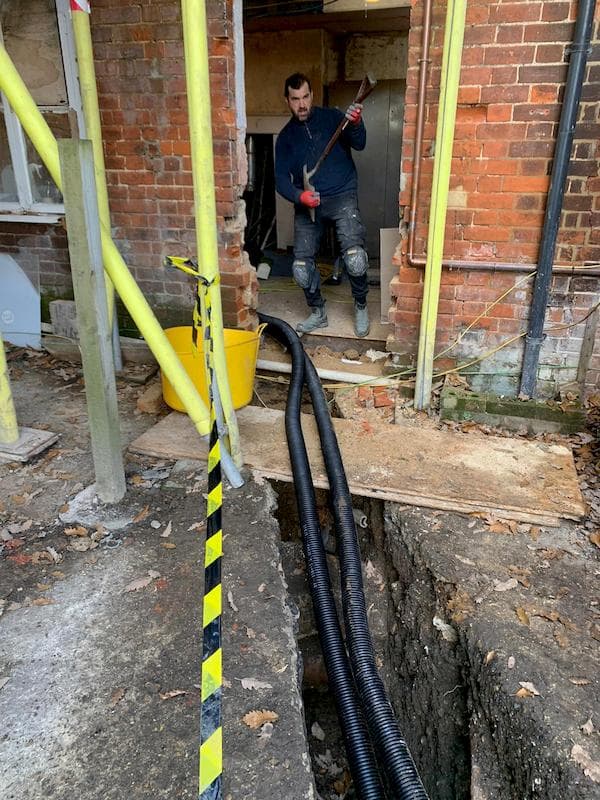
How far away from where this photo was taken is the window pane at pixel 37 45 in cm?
481

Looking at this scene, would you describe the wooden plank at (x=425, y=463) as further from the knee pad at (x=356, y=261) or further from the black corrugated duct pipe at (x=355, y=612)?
the knee pad at (x=356, y=261)

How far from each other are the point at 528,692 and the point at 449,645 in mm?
466

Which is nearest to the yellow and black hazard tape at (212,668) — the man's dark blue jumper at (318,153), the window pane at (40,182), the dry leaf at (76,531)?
the dry leaf at (76,531)

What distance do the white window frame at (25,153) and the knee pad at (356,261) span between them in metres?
2.41

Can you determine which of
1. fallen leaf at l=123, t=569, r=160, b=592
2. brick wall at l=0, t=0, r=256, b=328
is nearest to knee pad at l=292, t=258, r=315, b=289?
brick wall at l=0, t=0, r=256, b=328

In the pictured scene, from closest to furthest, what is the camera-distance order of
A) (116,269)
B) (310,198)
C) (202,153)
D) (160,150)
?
(202,153)
(116,269)
(160,150)
(310,198)

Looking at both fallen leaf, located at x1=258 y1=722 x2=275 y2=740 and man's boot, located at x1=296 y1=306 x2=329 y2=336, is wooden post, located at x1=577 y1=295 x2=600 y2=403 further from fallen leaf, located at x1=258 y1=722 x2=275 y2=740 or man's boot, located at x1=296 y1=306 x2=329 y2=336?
fallen leaf, located at x1=258 y1=722 x2=275 y2=740

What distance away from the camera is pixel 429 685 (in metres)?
2.89

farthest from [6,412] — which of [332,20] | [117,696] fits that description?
[332,20]

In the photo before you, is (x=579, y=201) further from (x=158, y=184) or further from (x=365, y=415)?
(x=158, y=184)

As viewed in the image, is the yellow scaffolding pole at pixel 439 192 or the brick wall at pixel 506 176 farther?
the brick wall at pixel 506 176

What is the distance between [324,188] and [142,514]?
3.41 m

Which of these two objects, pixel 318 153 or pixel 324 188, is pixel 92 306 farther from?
pixel 318 153

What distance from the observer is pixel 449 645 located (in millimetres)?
2766
